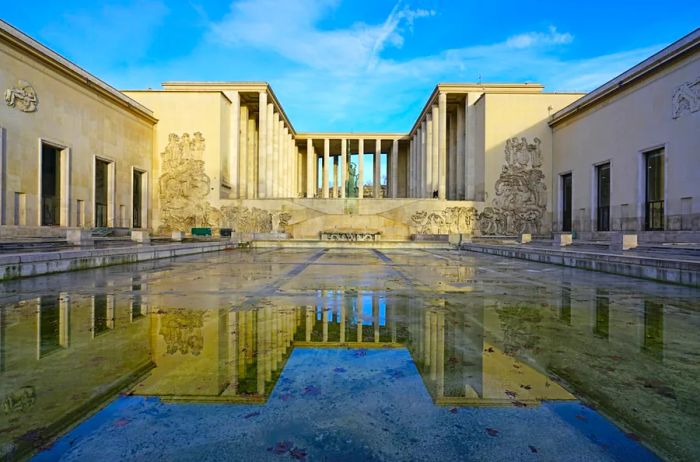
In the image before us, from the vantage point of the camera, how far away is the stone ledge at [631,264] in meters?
6.45

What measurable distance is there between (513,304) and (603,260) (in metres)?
5.57

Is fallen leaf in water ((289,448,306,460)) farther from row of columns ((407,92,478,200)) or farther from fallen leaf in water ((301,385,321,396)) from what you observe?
row of columns ((407,92,478,200))

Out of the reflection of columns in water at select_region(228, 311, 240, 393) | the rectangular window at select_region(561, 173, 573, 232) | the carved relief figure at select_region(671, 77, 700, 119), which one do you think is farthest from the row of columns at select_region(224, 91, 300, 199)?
the reflection of columns in water at select_region(228, 311, 240, 393)

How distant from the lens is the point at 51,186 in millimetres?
23188

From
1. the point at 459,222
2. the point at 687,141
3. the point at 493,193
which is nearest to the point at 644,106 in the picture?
the point at 687,141

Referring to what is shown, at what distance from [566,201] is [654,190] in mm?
8841

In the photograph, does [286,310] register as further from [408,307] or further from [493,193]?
[493,193]

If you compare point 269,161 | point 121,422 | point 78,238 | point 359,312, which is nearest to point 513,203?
point 269,161

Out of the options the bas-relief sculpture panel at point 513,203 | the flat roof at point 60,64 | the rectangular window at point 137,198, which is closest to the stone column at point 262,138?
the rectangular window at point 137,198

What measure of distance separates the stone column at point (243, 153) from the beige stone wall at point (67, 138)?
7877mm

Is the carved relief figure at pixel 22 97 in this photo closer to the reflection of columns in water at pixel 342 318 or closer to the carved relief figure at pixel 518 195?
the reflection of columns in water at pixel 342 318

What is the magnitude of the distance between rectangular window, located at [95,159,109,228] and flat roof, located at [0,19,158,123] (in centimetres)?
456

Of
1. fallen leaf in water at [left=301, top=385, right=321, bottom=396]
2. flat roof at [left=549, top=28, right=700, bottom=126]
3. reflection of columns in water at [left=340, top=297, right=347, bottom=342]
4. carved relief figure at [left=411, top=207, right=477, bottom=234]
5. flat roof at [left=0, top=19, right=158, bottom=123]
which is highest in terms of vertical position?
flat roof at [left=0, top=19, right=158, bottom=123]

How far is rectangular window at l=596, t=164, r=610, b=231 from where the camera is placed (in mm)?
23562
